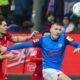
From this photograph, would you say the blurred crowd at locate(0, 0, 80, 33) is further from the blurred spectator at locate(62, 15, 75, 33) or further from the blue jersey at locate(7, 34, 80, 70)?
the blue jersey at locate(7, 34, 80, 70)

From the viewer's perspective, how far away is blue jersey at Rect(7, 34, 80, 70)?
12516 mm

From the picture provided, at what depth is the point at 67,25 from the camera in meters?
15.4

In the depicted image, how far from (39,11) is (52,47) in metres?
2.93

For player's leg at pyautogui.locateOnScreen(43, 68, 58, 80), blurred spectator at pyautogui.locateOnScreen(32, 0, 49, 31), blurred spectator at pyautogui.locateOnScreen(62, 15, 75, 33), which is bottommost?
player's leg at pyautogui.locateOnScreen(43, 68, 58, 80)

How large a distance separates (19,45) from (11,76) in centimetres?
254

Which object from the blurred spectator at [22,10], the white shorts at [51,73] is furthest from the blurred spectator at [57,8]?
the white shorts at [51,73]

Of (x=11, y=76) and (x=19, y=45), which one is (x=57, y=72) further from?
(x=11, y=76)

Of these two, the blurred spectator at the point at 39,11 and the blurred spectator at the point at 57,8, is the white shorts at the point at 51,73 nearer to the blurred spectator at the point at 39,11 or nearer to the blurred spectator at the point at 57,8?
the blurred spectator at the point at 39,11

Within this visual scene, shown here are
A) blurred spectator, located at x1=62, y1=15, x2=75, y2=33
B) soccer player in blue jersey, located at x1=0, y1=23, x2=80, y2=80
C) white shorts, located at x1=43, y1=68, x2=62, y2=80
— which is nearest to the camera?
white shorts, located at x1=43, y1=68, x2=62, y2=80

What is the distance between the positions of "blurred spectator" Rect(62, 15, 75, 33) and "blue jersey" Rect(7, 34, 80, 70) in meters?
2.46

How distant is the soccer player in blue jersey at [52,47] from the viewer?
12.4 metres

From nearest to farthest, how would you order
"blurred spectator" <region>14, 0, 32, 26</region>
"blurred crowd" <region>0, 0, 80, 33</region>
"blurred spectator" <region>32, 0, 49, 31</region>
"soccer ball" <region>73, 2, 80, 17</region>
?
"soccer ball" <region>73, 2, 80, 17</region> → "blurred crowd" <region>0, 0, 80, 33</region> → "blurred spectator" <region>32, 0, 49, 31</region> → "blurred spectator" <region>14, 0, 32, 26</region>

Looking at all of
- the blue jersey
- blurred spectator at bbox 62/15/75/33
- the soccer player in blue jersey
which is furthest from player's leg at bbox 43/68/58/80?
blurred spectator at bbox 62/15/75/33

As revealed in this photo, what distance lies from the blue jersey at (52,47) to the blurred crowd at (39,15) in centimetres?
242
